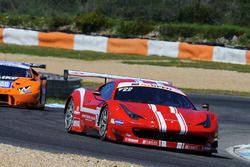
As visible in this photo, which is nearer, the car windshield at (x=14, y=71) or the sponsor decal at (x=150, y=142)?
the sponsor decal at (x=150, y=142)

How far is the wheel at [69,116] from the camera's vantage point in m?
14.5

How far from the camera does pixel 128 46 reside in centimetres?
3847

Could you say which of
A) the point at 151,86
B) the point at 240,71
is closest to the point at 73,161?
the point at 151,86

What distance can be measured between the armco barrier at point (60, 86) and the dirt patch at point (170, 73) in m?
7.34

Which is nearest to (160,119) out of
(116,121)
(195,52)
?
(116,121)

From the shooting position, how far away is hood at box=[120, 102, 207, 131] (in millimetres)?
12586

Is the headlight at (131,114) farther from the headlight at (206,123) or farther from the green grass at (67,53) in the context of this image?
the green grass at (67,53)

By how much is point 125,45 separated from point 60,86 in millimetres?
17378

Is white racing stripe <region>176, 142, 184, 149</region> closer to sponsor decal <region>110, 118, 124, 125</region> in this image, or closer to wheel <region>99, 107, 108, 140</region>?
sponsor decal <region>110, 118, 124, 125</region>

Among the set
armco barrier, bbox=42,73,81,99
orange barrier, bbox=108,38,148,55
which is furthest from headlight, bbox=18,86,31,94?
orange barrier, bbox=108,38,148,55

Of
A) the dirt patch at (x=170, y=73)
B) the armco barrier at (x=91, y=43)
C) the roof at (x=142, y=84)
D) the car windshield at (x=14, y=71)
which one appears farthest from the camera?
the armco barrier at (x=91, y=43)

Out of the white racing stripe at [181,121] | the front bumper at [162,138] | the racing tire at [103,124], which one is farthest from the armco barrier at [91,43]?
the front bumper at [162,138]

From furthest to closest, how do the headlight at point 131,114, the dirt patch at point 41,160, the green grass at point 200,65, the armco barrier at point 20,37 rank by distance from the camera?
the armco barrier at point 20,37 → the green grass at point 200,65 → the headlight at point 131,114 → the dirt patch at point 41,160

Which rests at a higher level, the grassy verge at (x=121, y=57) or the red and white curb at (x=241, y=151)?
the red and white curb at (x=241, y=151)
